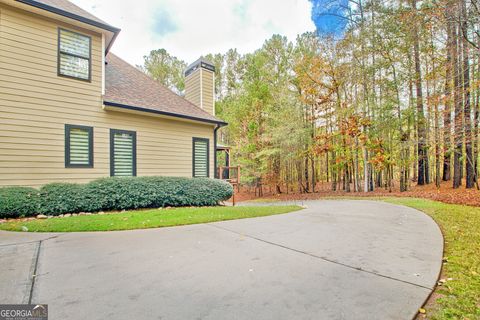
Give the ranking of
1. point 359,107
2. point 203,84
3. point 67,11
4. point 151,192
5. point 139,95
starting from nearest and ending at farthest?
point 67,11, point 151,192, point 139,95, point 203,84, point 359,107

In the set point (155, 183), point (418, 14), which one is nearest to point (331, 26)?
point (418, 14)

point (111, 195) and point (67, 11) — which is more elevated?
point (67, 11)

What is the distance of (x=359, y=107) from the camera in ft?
40.2

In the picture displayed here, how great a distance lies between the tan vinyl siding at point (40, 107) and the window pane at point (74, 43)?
0.14 meters

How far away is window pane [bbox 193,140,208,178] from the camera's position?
30.8 feet

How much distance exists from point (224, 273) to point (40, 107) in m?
A: 6.77

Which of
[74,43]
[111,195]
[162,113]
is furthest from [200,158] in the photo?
[74,43]

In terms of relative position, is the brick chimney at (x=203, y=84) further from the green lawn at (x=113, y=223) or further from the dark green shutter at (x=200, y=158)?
the green lawn at (x=113, y=223)

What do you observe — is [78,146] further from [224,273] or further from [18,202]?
[224,273]

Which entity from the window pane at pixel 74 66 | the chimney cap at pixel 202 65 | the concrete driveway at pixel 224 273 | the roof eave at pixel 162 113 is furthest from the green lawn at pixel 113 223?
the chimney cap at pixel 202 65

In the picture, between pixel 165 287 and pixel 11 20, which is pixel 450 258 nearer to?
pixel 165 287

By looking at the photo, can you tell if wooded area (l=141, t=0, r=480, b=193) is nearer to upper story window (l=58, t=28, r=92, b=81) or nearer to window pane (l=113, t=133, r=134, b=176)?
window pane (l=113, t=133, r=134, b=176)

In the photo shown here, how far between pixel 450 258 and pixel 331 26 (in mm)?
13043

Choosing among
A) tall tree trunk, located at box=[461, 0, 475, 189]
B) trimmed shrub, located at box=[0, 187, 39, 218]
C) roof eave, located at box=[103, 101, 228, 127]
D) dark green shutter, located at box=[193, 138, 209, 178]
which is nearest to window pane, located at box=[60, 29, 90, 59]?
roof eave, located at box=[103, 101, 228, 127]
